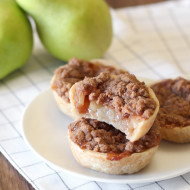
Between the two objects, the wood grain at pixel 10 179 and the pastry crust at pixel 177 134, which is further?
the pastry crust at pixel 177 134

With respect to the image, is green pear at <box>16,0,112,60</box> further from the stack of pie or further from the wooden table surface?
the wooden table surface

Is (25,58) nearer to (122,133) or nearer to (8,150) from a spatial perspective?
(8,150)

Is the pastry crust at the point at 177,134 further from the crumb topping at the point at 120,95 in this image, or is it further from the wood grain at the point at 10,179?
the wood grain at the point at 10,179

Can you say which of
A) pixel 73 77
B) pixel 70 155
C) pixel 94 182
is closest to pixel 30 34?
pixel 73 77

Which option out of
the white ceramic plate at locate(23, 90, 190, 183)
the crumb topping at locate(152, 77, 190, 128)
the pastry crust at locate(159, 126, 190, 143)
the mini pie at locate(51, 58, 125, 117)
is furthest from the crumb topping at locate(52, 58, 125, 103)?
the pastry crust at locate(159, 126, 190, 143)

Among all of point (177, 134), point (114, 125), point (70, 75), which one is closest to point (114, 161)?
point (114, 125)

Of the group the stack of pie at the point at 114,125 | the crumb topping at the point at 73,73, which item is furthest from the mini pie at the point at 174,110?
the crumb topping at the point at 73,73
